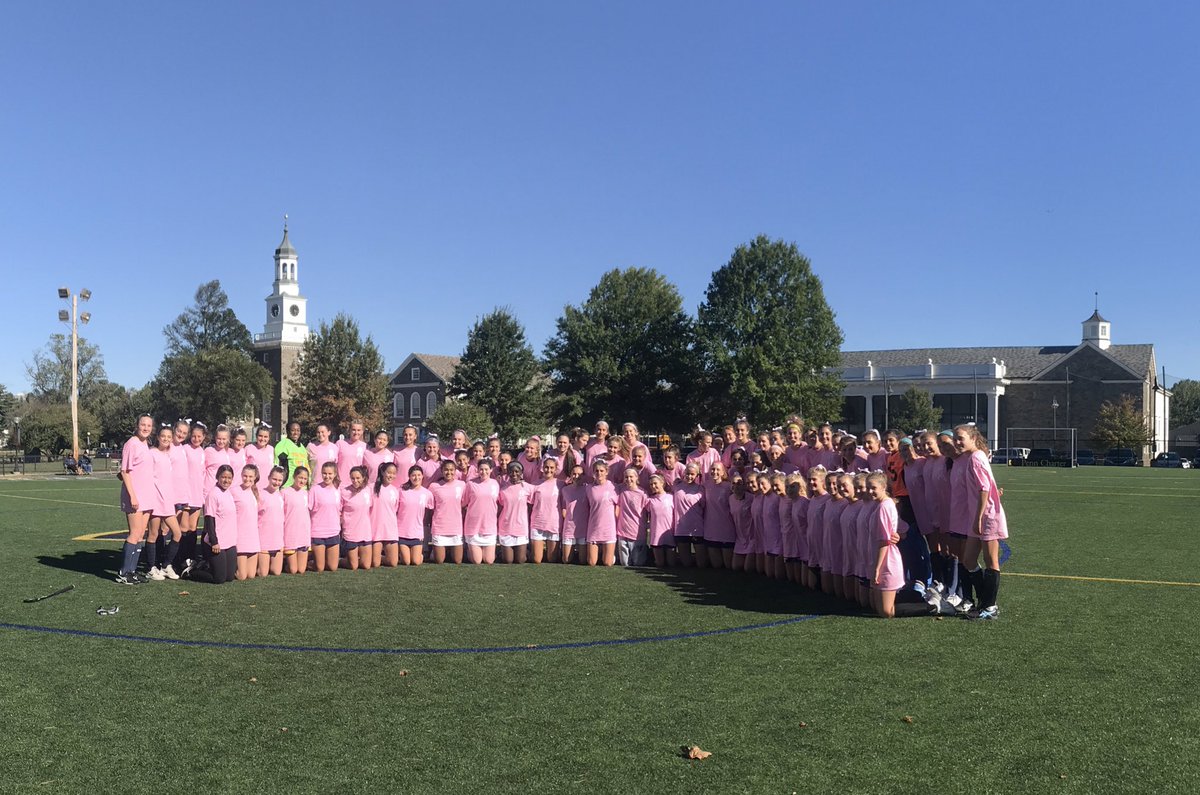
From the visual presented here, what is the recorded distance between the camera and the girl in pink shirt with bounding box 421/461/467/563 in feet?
41.0

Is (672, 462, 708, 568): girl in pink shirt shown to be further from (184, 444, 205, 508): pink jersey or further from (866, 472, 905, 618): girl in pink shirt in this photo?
(184, 444, 205, 508): pink jersey

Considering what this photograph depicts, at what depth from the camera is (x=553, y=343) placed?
181 feet

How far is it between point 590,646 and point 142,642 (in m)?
3.52

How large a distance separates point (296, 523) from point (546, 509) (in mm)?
3131

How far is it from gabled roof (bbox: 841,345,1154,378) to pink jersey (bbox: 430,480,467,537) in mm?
72296

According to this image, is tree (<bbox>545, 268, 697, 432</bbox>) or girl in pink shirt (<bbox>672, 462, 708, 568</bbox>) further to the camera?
tree (<bbox>545, 268, 697, 432</bbox>)

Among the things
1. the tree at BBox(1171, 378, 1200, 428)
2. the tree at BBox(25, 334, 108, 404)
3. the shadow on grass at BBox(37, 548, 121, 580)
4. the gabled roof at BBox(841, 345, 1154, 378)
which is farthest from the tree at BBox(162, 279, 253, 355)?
the tree at BBox(1171, 378, 1200, 428)

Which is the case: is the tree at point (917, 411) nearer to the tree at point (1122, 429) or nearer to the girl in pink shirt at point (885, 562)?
the tree at point (1122, 429)

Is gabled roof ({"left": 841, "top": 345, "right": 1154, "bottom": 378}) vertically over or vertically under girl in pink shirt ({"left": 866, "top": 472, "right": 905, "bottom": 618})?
over

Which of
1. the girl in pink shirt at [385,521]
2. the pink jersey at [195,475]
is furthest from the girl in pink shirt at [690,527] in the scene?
the pink jersey at [195,475]

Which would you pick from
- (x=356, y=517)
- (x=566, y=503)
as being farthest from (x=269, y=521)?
(x=566, y=503)

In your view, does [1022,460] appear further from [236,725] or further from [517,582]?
[236,725]

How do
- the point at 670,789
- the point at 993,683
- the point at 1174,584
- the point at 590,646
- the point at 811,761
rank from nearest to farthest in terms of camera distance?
the point at 670,789, the point at 811,761, the point at 993,683, the point at 590,646, the point at 1174,584

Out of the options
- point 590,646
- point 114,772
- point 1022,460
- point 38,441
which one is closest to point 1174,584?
point 590,646
